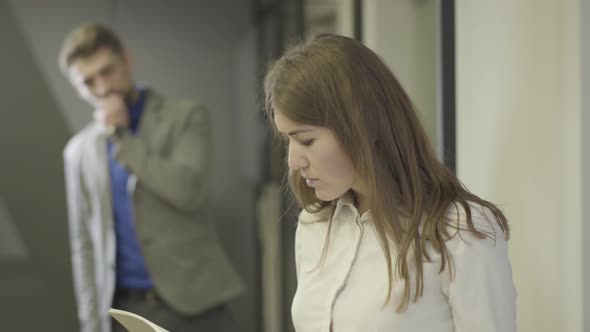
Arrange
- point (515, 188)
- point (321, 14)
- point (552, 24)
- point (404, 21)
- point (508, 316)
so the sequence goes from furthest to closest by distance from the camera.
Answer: point (321, 14), point (404, 21), point (515, 188), point (552, 24), point (508, 316)

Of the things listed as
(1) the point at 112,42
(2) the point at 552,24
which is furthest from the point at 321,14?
(2) the point at 552,24

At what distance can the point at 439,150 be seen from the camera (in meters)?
2.16

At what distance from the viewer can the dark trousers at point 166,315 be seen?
Result: 2.89m

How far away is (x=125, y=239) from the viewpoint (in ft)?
9.86

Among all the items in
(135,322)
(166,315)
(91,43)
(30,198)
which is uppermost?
(91,43)

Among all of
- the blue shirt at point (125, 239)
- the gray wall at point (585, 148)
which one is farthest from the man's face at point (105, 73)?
the gray wall at point (585, 148)

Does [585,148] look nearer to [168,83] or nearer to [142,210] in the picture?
[142,210]

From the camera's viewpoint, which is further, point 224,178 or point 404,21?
point 224,178

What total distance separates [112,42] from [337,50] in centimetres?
197

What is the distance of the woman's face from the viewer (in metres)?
1.38

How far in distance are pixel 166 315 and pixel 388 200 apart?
5.66ft

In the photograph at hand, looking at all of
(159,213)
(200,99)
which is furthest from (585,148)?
(200,99)

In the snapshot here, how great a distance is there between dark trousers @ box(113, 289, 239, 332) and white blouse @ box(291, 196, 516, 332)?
1404 millimetres

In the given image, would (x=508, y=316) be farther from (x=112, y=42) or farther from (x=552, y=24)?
(x=112, y=42)
